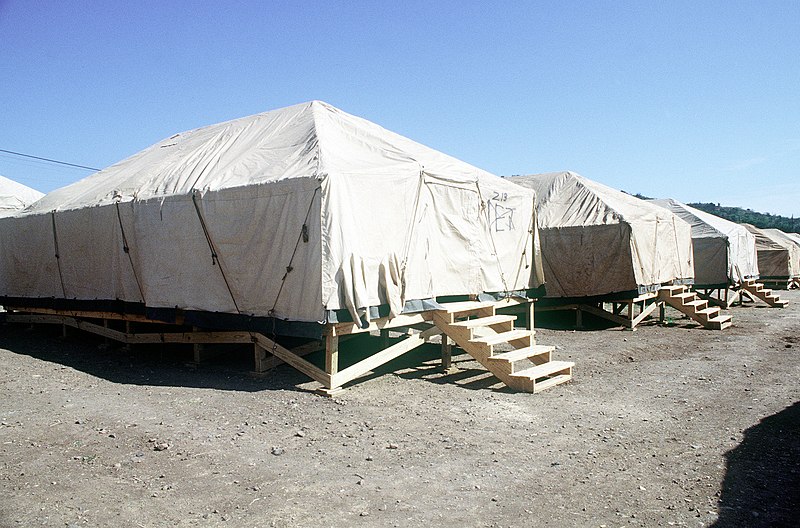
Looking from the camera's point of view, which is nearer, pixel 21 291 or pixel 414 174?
pixel 414 174

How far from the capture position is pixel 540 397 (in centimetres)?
692

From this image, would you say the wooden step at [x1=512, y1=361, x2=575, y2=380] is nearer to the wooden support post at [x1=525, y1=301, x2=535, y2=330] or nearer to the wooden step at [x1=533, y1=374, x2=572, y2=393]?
the wooden step at [x1=533, y1=374, x2=572, y2=393]

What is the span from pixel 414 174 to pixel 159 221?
3.69 meters

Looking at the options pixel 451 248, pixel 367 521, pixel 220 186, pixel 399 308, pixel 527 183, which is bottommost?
pixel 367 521

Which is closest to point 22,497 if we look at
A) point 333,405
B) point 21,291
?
point 333,405

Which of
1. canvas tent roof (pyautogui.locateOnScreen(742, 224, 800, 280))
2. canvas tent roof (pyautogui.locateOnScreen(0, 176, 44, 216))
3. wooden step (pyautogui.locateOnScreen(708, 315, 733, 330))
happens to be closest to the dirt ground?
wooden step (pyautogui.locateOnScreen(708, 315, 733, 330))

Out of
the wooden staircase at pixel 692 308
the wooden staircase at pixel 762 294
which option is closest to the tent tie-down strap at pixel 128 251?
the wooden staircase at pixel 692 308

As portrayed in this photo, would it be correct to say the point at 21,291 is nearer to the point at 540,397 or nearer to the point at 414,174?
the point at 414,174

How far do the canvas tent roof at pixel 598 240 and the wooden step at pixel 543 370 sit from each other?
6.21 m

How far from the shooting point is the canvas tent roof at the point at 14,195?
59.7 feet

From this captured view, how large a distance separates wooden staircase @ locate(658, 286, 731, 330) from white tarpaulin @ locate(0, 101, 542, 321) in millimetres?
5155

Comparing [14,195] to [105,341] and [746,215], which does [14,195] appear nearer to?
[105,341]

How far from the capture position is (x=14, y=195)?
740 inches

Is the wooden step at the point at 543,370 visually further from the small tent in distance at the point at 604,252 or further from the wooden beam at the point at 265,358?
the small tent in distance at the point at 604,252
